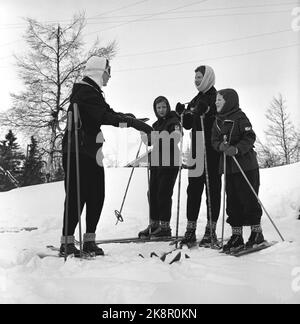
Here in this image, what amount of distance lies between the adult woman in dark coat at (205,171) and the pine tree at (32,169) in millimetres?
10475

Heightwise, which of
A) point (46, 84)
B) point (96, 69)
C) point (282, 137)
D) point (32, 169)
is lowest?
point (32, 169)

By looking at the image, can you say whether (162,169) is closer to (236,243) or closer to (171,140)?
(171,140)

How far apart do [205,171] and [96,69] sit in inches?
57.8

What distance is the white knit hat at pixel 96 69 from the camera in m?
3.62

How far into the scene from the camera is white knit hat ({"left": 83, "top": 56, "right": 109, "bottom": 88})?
3.62 metres

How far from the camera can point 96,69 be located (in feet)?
11.9

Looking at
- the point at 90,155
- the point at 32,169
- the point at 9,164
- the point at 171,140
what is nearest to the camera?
the point at 90,155

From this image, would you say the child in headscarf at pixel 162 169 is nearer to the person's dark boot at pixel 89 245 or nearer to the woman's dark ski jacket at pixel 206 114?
the woman's dark ski jacket at pixel 206 114

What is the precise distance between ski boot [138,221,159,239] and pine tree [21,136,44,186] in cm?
972

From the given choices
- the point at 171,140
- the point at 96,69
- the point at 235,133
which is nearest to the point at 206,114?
the point at 235,133

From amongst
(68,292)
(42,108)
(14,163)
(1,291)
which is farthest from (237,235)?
(14,163)

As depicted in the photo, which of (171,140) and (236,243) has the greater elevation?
(171,140)
